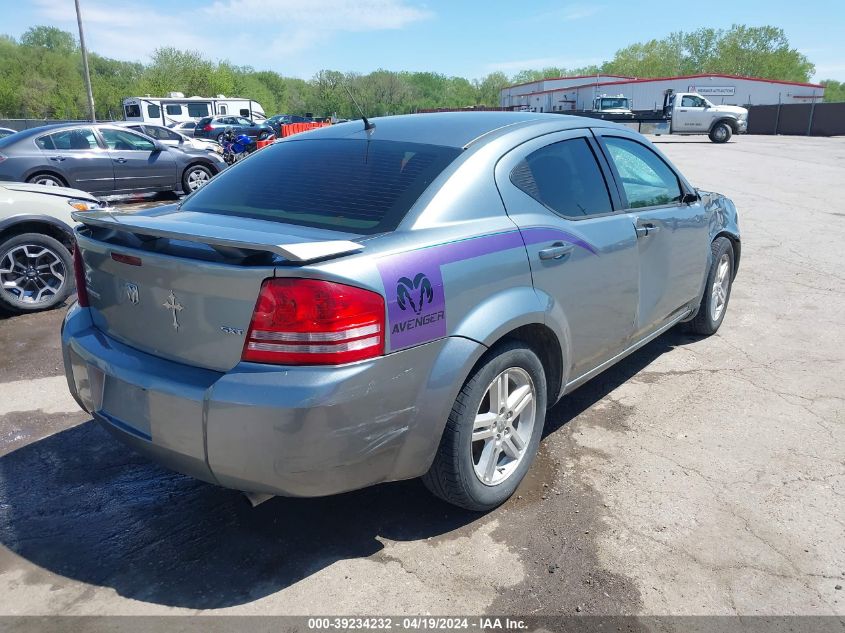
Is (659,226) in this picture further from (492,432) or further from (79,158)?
(79,158)

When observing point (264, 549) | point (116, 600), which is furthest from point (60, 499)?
point (264, 549)

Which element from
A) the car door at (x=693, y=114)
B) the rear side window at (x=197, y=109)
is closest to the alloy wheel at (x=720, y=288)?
the car door at (x=693, y=114)

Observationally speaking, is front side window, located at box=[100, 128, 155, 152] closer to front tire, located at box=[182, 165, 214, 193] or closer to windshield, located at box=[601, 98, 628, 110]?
front tire, located at box=[182, 165, 214, 193]

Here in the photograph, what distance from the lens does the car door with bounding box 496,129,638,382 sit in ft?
9.74

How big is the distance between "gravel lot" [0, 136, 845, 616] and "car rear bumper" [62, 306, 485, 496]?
1.47ft

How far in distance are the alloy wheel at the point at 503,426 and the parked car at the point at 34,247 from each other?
191 inches

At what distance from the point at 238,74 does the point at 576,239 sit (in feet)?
358

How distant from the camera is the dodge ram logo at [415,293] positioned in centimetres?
230

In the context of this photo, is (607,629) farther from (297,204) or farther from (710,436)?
(297,204)

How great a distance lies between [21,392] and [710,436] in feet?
14.2

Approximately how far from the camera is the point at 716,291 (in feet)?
16.9

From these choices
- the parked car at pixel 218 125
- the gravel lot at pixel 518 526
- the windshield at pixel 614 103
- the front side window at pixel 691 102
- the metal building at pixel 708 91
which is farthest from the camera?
the metal building at pixel 708 91

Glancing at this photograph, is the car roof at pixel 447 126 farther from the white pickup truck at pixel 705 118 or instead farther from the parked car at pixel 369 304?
the white pickup truck at pixel 705 118

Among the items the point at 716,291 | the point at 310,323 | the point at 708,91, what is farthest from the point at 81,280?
the point at 708,91
